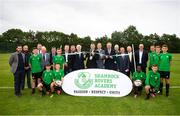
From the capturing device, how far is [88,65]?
10922mm

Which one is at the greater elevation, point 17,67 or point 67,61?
point 67,61

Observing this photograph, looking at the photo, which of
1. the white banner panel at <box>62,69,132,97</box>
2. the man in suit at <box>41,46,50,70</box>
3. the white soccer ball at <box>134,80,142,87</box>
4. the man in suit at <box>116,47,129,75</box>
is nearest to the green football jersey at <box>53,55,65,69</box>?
the man in suit at <box>41,46,50,70</box>

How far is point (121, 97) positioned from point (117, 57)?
184 cm

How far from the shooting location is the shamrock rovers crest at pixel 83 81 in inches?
391

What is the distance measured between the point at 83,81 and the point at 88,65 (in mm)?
1110

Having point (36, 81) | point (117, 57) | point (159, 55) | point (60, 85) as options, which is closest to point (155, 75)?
point (159, 55)

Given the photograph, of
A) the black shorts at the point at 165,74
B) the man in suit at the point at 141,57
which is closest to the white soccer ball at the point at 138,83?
the man in suit at the point at 141,57

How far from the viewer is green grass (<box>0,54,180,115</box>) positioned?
8266 millimetres

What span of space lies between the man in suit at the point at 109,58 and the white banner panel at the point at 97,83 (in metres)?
0.91

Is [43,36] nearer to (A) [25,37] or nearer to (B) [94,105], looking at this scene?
(A) [25,37]

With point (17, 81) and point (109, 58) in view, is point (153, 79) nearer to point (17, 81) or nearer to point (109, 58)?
point (109, 58)

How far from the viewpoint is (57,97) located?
9711 mm

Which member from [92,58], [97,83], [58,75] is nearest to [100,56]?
[92,58]

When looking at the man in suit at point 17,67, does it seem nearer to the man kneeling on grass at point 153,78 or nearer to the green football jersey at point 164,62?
the man kneeling on grass at point 153,78
